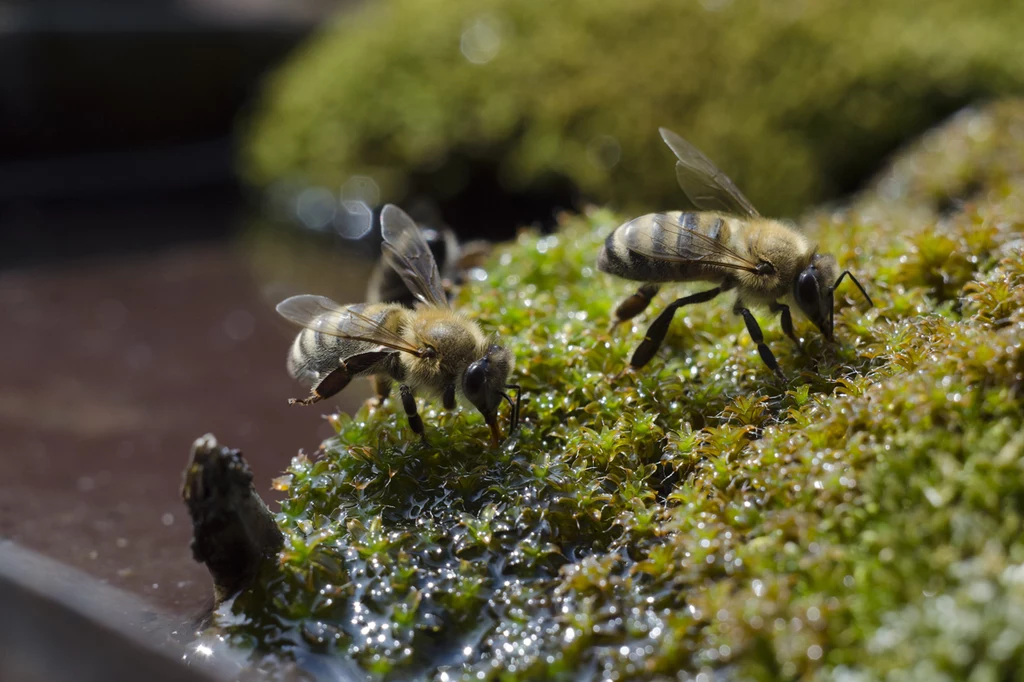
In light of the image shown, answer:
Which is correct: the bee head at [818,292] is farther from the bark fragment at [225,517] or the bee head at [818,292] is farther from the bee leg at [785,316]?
the bark fragment at [225,517]

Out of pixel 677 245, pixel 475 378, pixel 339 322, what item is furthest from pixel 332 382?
pixel 677 245

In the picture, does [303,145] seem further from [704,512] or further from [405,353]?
[704,512]

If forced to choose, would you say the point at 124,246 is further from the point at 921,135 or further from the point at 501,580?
the point at 921,135

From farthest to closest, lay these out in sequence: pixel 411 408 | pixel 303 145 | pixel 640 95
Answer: pixel 303 145 < pixel 640 95 < pixel 411 408

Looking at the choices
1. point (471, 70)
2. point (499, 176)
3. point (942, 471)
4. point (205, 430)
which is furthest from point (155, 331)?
point (942, 471)

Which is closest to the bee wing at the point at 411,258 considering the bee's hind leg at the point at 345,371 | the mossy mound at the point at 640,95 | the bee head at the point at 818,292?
the bee's hind leg at the point at 345,371

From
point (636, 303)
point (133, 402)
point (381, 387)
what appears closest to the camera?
point (381, 387)
